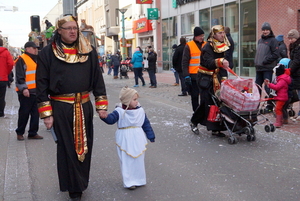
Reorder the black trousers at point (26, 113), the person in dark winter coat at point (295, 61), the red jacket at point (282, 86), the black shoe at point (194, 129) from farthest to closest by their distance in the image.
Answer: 1. the person in dark winter coat at point (295, 61)
2. the red jacket at point (282, 86)
3. the black shoe at point (194, 129)
4. the black trousers at point (26, 113)

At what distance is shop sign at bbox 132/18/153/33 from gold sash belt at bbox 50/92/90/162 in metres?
29.3

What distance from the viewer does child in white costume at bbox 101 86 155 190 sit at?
4.91 m

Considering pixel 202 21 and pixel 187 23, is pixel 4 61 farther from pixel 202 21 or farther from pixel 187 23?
pixel 187 23

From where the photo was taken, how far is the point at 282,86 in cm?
841

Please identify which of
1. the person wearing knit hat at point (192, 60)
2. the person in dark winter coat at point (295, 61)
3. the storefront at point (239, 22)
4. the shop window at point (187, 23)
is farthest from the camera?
the shop window at point (187, 23)

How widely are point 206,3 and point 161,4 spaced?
7.85 metres

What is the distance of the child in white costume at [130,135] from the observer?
16.1ft

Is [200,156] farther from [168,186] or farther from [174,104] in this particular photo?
[174,104]

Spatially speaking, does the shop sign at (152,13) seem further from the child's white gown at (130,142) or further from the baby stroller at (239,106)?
the child's white gown at (130,142)

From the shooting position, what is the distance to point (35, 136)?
810 cm

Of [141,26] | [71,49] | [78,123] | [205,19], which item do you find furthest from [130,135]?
[141,26]

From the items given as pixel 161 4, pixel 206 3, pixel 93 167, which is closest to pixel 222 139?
pixel 93 167

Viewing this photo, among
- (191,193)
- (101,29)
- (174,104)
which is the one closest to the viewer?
(191,193)

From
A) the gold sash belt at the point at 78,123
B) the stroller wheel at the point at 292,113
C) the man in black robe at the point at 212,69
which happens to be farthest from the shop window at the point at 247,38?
the gold sash belt at the point at 78,123
